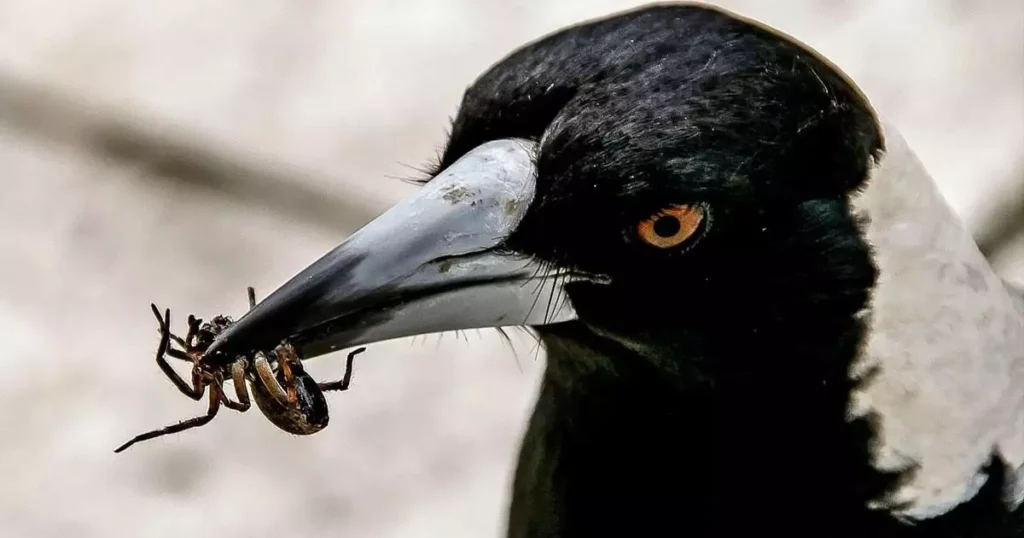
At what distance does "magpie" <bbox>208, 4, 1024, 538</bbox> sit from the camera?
60 cm

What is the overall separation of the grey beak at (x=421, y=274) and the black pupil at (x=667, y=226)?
0.06m

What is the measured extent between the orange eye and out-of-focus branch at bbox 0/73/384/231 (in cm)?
106

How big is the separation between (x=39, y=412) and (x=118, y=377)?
10cm

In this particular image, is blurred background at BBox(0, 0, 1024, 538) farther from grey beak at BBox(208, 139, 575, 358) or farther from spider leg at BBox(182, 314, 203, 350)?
grey beak at BBox(208, 139, 575, 358)

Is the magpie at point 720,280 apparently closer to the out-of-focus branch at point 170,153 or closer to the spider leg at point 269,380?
the spider leg at point 269,380

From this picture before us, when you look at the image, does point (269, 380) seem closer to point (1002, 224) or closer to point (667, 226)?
point (667, 226)

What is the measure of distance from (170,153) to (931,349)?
1262mm

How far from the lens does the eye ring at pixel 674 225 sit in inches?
23.1

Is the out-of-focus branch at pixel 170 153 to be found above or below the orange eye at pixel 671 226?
above

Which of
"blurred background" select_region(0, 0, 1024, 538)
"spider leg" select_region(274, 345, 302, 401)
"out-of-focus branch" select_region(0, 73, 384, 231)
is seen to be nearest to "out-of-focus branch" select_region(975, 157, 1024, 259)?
"blurred background" select_region(0, 0, 1024, 538)

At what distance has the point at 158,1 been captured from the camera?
1882 millimetres

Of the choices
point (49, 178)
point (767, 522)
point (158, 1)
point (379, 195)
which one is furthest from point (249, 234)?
point (767, 522)

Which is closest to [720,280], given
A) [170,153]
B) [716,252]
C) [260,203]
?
[716,252]

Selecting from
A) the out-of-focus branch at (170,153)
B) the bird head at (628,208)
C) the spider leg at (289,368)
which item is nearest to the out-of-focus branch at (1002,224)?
the out-of-focus branch at (170,153)
